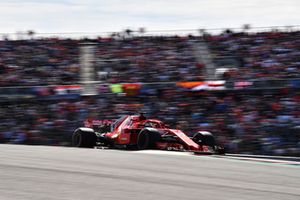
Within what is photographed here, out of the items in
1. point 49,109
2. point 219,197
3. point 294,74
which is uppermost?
point 294,74

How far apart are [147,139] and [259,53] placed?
1291 cm

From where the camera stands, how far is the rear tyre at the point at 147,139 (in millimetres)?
15461

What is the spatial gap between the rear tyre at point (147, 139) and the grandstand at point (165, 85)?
9.90ft

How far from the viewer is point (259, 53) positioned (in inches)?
1057

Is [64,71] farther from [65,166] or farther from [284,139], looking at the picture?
[65,166]

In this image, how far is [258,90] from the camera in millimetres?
21906

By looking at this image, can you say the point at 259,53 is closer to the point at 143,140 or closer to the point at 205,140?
the point at 205,140

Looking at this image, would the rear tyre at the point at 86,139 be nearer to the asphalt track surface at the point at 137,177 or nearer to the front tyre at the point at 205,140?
the front tyre at the point at 205,140

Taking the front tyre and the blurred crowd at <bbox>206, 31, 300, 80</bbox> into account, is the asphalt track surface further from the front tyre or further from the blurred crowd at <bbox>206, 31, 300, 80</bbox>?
the blurred crowd at <bbox>206, 31, 300, 80</bbox>

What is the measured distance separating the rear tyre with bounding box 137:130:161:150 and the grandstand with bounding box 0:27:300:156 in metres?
3.02

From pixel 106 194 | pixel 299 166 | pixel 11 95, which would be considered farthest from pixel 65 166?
pixel 11 95

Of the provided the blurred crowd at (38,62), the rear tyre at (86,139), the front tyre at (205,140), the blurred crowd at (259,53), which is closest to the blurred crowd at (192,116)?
the front tyre at (205,140)

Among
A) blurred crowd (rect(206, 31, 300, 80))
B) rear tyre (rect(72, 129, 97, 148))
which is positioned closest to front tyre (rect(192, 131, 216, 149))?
rear tyre (rect(72, 129, 97, 148))

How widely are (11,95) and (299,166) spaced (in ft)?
48.9
